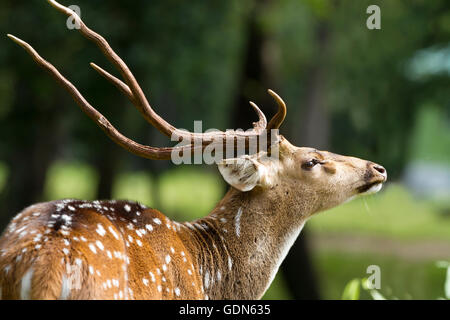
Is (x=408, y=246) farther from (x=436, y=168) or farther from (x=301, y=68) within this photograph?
(x=301, y=68)

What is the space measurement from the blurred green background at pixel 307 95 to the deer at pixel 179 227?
535 centimetres

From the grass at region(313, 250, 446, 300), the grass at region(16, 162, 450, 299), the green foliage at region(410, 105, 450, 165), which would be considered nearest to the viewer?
the grass at region(313, 250, 446, 300)

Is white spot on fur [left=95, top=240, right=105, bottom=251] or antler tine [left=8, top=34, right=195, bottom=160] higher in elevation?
antler tine [left=8, top=34, right=195, bottom=160]

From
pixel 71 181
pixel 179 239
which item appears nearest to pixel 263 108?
pixel 179 239

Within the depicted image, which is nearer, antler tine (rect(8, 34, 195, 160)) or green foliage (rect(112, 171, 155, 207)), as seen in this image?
antler tine (rect(8, 34, 195, 160))

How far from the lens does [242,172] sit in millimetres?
4504

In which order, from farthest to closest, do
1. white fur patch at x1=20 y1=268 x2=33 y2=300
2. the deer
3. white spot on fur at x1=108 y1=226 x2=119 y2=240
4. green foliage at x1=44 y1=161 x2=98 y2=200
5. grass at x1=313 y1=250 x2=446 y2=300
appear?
green foliage at x1=44 y1=161 x2=98 y2=200 < grass at x1=313 y1=250 x2=446 y2=300 < white spot on fur at x1=108 y1=226 x2=119 y2=240 < the deer < white fur patch at x1=20 y1=268 x2=33 y2=300

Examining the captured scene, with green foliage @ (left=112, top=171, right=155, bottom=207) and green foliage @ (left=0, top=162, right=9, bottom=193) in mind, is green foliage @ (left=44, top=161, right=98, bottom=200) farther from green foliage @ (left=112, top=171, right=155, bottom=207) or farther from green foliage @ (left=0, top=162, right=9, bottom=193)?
green foliage @ (left=0, top=162, right=9, bottom=193)

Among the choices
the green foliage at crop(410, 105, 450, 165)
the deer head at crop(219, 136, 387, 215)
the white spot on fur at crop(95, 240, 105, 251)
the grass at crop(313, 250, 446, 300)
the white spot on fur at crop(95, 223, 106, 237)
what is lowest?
the grass at crop(313, 250, 446, 300)

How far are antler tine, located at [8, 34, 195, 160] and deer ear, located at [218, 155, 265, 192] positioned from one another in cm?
26

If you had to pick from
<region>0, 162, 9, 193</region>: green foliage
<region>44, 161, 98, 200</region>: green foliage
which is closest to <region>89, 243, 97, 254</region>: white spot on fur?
<region>0, 162, 9, 193</region>: green foliage

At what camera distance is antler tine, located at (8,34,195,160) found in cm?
432

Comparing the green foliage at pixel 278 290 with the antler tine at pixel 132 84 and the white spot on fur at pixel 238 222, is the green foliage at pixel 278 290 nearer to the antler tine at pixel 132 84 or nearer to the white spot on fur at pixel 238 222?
the white spot on fur at pixel 238 222

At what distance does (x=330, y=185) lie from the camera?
4793 millimetres
